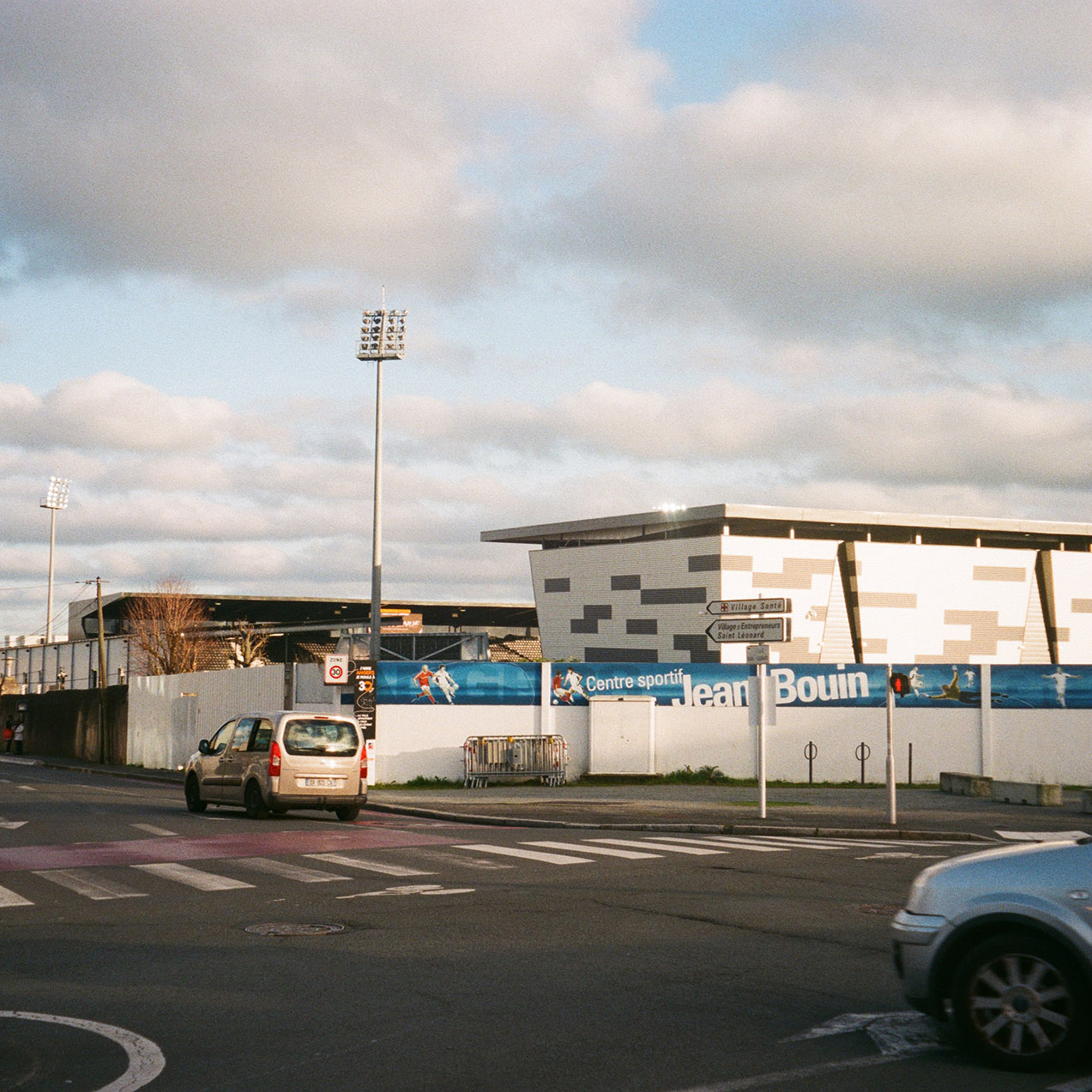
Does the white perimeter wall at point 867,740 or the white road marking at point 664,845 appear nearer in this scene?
the white road marking at point 664,845

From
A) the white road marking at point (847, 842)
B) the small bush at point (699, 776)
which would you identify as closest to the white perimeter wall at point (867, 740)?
the small bush at point (699, 776)

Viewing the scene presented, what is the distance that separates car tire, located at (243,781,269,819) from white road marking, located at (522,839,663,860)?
18.8 ft

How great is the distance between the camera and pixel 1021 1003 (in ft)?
20.4

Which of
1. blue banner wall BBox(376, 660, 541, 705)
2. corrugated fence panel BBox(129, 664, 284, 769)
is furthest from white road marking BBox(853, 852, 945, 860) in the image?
corrugated fence panel BBox(129, 664, 284, 769)

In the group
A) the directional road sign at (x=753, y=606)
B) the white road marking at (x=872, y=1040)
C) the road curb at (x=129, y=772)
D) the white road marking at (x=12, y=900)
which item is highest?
the directional road sign at (x=753, y=606)

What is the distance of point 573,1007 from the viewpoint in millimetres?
7523

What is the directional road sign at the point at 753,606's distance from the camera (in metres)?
21.7

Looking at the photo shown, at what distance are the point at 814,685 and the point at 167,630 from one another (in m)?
54.0

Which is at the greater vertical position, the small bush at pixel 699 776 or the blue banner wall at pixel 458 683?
the blue banner wall at pixel 458 683

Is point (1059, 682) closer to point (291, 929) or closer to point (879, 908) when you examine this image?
point (879, 908)

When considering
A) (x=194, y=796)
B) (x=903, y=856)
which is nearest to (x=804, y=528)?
(x=194, y=796)

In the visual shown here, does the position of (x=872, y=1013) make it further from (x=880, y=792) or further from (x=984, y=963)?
(x=880, y=792)

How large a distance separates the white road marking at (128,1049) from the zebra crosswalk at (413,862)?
4.73m

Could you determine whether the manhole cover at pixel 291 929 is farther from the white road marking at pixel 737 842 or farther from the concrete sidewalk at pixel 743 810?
the concrete sidewalk at pixel 743 810
